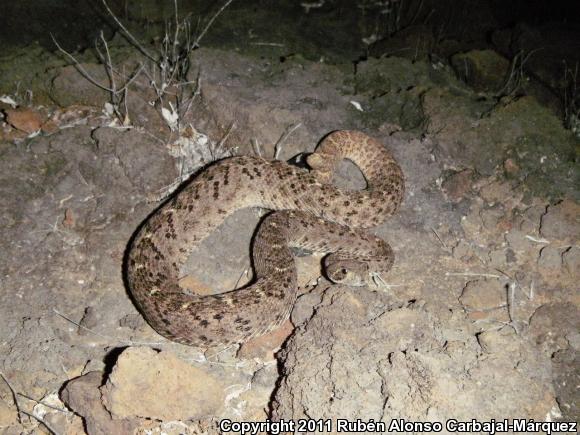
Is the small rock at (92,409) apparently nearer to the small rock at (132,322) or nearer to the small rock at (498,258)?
the small rock at (132,322)

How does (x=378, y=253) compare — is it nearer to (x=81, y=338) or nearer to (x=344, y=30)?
(x=81, y=338)

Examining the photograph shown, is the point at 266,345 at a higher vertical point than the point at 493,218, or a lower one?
lower

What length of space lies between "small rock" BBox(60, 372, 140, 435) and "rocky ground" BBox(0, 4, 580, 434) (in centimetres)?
2

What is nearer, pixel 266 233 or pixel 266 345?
pixel 266 345

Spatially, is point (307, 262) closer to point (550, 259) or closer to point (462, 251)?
point (462, 251)

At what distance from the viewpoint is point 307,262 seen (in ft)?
18.6

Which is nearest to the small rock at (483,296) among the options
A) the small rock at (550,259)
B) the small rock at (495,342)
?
the small rock at (495,342)

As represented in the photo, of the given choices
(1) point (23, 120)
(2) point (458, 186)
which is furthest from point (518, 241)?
(1) point (23, 120)

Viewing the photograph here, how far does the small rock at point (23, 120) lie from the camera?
6.32 m

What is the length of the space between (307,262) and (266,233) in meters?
0.65

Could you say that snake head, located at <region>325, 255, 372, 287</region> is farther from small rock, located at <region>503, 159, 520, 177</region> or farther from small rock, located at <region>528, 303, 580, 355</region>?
small rock, located at <region>503, 159, 520, 177</region>

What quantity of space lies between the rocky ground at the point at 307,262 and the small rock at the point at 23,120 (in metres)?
0.04

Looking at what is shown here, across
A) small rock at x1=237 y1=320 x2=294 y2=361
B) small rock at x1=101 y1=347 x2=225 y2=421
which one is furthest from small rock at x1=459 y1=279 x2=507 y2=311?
small rock at x1=101 y1=347 x2=225 y2=421

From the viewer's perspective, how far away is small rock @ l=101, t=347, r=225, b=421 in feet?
13.0
